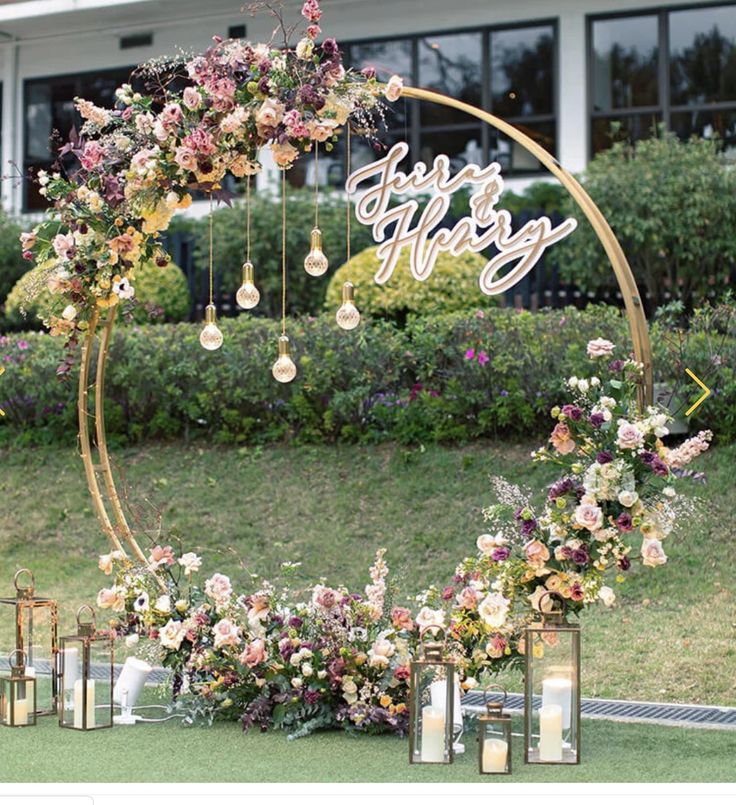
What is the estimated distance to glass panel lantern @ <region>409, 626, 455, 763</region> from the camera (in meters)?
5.49

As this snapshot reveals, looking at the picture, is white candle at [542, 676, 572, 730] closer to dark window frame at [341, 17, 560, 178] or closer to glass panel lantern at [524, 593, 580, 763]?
glass panel lantern at [524, 593, 580, 763]

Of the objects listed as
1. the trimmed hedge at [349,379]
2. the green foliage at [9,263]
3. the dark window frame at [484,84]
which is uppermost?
the dark window frame at [484,84]

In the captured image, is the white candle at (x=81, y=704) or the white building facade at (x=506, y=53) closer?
the white candle at (x=81, y=704)

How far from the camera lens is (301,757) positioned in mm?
5641

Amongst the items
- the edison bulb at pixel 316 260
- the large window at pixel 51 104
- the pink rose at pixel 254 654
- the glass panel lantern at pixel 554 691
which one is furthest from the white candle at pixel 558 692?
the large window at pixel 51 104

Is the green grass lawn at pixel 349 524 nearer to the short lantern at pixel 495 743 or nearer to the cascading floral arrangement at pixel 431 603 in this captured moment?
the cascading floral arrangement at pixel 431 603

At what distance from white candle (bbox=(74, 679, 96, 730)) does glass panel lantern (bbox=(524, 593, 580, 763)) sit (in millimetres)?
2014

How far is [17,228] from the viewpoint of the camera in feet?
51.5

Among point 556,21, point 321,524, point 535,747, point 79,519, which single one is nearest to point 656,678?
point 535,747

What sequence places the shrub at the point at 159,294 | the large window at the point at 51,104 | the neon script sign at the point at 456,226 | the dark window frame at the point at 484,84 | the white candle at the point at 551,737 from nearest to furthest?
1. the white candle at the point at 551,737
2. the neon script sign at the point at 456,226
3. the shrub at the point at 159,294
4. the dark window frame at the point at 484,84
5. the large window at the point at 51,104

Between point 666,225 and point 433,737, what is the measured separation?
7614 millimetres

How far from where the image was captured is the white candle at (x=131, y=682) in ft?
21.4

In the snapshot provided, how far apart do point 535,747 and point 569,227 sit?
2.41 meters

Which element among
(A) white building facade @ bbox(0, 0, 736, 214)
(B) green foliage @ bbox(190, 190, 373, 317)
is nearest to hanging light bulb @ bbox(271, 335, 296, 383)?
(B) green foliage @ bbox(190, 190, 373, 317)
